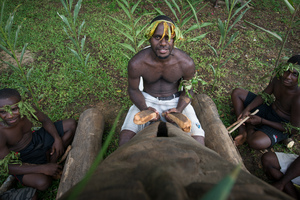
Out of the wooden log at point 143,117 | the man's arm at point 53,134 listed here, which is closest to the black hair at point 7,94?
the man's arm at point 53,134

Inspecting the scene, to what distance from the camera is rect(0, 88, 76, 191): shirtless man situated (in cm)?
222

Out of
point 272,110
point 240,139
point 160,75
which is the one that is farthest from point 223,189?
point 272,110

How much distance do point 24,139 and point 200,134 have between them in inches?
87.8

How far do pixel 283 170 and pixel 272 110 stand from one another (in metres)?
0.89

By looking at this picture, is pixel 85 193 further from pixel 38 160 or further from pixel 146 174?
pixel 38 160

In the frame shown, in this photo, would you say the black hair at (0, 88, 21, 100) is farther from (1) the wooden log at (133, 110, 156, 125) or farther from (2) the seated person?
(2) the seated person

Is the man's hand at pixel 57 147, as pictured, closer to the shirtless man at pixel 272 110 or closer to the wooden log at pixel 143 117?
the wooden log at pixel 143 117

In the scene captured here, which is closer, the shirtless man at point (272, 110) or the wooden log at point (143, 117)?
the wooden log at point (143, 117)

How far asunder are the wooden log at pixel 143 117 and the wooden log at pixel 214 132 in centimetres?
82

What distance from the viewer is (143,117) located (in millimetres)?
2207

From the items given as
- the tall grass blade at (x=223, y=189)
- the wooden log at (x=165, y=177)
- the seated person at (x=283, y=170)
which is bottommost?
the seated person at (x=283, y=170)

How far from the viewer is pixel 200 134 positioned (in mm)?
2379

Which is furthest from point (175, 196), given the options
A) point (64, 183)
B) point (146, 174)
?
point (64, 183)

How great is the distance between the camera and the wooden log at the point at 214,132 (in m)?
2.28
